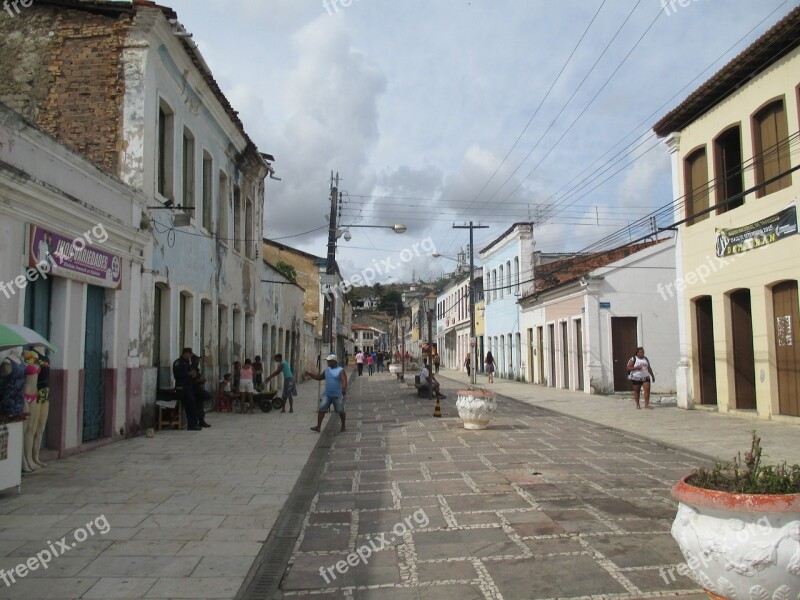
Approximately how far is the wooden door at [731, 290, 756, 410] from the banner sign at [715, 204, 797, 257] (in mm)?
1094

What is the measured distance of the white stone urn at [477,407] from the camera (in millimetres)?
12578

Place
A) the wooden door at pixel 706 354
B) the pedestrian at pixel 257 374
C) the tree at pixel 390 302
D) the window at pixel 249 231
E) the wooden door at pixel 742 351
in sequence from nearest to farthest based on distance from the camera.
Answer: the wooden door at pixel 742 351, the wooden door at pixel 706 354, the pedestrian at pixel 257 374, the window at pixel 249 231, the tree at pixel 390 302

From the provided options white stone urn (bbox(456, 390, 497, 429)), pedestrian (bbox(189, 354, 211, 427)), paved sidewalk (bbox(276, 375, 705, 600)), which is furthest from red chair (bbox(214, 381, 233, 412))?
white stone urn (bbox(456, 390, 497, 429))


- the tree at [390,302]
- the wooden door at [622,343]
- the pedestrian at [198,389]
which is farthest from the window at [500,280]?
the tree at [390,302]

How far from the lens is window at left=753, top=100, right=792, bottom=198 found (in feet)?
43.1

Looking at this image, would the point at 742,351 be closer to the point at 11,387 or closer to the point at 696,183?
the point at 696,183

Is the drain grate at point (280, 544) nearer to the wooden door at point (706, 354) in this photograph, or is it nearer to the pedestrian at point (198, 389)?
the pedestrian at point (198, 389)

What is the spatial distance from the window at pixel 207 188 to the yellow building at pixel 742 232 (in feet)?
36.1

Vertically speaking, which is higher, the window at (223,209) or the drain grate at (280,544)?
the window at (223,209)

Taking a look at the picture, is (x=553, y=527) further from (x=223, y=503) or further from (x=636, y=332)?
(x=636, y=332)

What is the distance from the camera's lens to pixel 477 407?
12.6 metres

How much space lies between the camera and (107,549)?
5254mm

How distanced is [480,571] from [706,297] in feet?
45.8

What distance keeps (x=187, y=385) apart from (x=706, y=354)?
41.3ft
